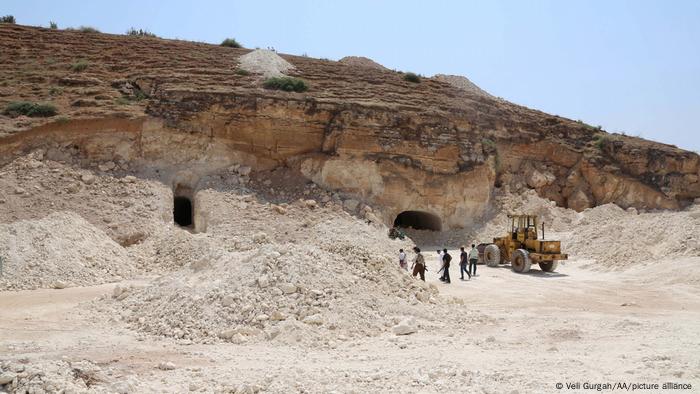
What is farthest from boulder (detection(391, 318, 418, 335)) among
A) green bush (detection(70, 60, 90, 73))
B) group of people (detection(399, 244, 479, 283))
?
green bush (detection(70, 60, 90, 73))

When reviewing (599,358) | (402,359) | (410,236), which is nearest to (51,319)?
(402,359)

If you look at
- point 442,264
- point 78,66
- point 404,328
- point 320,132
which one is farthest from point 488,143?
point 404,328

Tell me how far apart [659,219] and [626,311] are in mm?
11423

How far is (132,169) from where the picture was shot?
2178 centimetres

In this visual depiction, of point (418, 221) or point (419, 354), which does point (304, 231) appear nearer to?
point (418, 221)

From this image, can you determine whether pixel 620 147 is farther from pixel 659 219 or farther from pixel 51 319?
pixel 51 319

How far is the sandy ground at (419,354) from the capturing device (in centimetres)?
708

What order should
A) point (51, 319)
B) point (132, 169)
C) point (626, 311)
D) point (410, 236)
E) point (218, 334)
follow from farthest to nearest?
point (410, 236) < point (132, 169) < point (626, 311) < point (51, 319) < point (218, 334)

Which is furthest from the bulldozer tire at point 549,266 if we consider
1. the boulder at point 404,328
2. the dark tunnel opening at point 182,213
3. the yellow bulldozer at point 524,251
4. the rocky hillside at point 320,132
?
the dark tunnel opening at point 182,213

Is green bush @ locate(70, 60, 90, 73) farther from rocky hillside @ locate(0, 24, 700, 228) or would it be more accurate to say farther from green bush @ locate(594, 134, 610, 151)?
green bush @ locate(594, 134, 610, 151)

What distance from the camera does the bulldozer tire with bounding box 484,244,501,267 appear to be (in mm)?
20219

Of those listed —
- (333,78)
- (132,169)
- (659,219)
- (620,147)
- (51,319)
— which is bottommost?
(51,319)

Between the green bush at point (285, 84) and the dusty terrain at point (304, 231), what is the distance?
29.0 inches

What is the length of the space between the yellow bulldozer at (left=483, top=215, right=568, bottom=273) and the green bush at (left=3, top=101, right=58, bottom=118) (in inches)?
637
